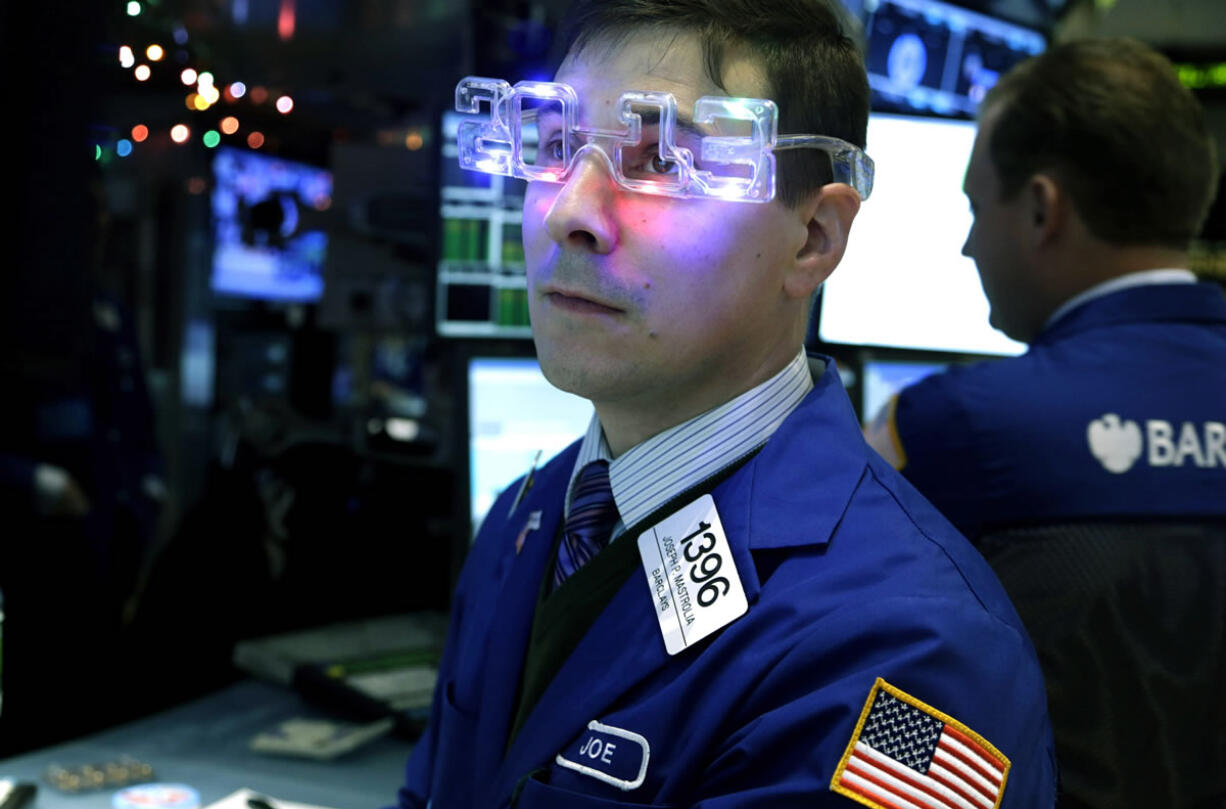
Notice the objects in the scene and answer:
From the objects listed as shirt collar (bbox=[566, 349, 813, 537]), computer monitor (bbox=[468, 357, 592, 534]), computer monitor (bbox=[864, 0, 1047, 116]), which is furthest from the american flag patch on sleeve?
computer monitor (bbox=[864, 0, 1047, 116])

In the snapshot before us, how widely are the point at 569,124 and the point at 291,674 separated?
1155mm

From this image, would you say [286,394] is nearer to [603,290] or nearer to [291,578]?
[291,578]

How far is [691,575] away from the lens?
A: 0.84 meters

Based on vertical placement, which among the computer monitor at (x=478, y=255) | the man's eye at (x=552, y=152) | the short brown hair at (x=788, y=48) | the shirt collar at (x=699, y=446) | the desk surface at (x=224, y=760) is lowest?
the desk surface at (x=224, y=760)

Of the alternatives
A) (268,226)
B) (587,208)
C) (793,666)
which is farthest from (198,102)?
(793,666)

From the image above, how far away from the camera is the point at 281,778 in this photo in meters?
1.46

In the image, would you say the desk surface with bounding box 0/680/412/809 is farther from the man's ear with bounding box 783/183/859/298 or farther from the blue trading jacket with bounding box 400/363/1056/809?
the man's ear with bounding box 783/183/859/298

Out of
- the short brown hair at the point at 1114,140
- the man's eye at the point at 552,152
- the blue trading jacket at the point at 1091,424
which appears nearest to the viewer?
the man's eye at the point at 552,152

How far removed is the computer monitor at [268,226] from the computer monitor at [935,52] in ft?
3.71

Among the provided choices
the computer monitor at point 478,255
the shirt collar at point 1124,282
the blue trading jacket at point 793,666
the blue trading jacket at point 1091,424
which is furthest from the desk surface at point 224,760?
the shirt collar at point 1124,282

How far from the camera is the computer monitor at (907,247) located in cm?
189

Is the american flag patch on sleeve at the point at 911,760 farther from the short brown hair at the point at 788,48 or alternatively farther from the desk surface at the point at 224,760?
the desk surface at the point at 224,760

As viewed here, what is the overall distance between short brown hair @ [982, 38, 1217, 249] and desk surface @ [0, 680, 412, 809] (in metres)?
1.14

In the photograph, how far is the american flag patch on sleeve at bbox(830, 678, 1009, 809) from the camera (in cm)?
72
